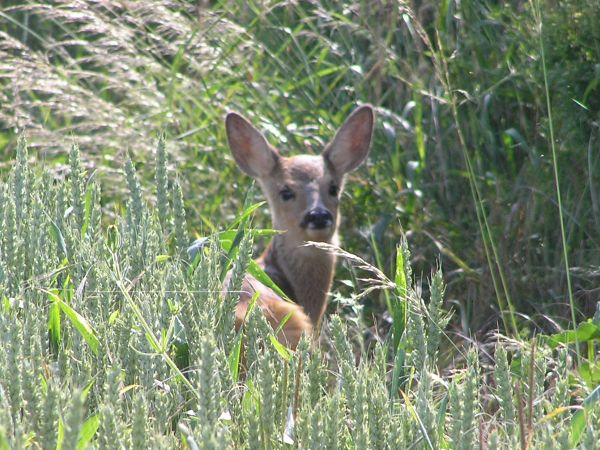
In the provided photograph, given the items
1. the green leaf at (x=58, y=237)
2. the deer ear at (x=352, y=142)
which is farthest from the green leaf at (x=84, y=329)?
the deer ear at (x=352, y=142)

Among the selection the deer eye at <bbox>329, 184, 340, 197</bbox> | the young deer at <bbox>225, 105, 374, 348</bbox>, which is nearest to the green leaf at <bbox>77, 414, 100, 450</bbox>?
the young deer at <bbox>225, 105, 374, 348</bbox>

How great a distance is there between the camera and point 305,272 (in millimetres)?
6133

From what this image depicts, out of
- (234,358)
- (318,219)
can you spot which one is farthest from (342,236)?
A: (234,358)

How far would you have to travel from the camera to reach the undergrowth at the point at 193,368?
2340mm

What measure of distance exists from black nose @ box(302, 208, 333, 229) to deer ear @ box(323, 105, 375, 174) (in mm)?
325

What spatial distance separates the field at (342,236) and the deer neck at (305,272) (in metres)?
0.13

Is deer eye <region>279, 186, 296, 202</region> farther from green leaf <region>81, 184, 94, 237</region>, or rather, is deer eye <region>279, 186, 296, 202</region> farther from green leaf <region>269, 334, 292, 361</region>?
green leaf <region>269, 334, 292, 361</region>

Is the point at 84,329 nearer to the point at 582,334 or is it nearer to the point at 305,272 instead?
the point at 582,334

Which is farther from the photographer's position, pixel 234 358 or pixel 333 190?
pixel 333 190

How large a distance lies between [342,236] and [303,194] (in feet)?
0.99

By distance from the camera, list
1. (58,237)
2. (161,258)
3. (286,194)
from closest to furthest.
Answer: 1. (161,258)
2. (58,237)
3. (286,194)

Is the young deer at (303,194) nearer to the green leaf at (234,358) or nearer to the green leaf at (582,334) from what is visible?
the green leaf at (582,334)

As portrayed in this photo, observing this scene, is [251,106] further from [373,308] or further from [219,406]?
[219,406]

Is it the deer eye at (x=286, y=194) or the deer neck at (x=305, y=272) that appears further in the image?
the deer eye at (x=286, y=194)
